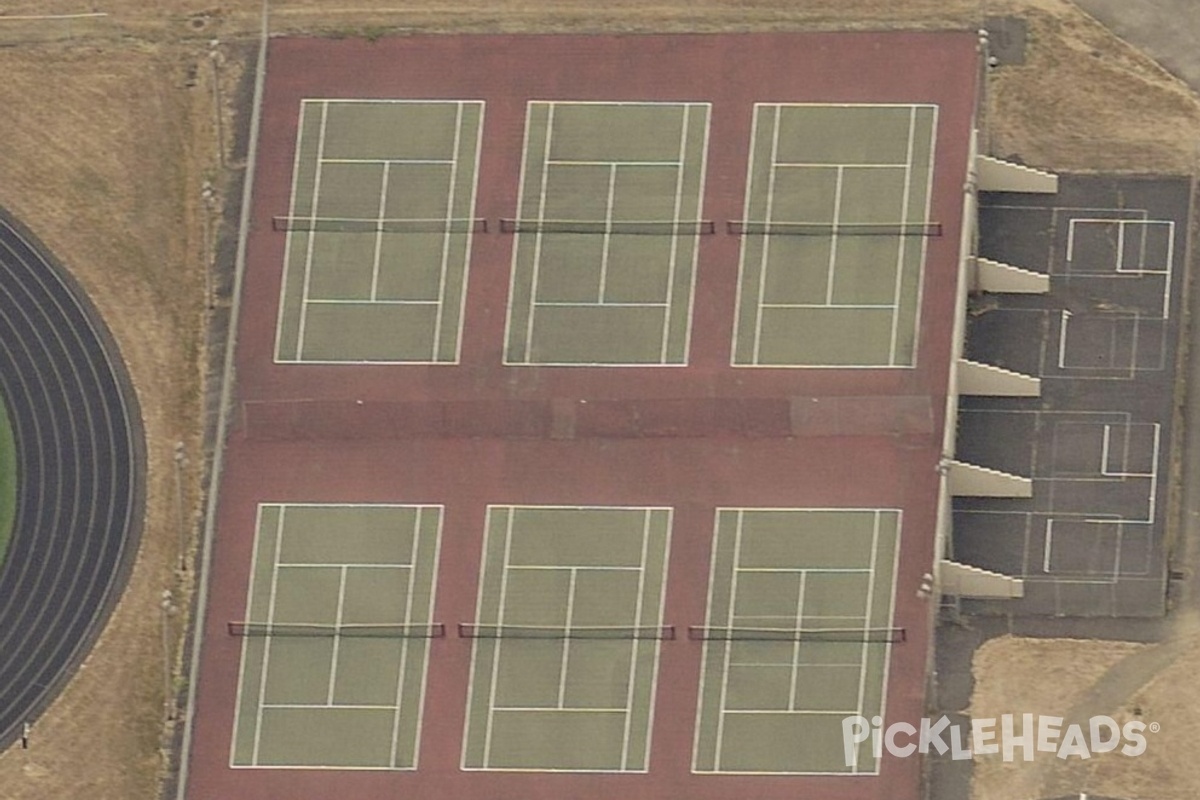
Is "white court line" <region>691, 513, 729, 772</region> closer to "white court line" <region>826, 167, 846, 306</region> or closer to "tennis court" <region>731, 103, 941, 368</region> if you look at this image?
"tennis court" <region>731, 103, 941, 368</region>

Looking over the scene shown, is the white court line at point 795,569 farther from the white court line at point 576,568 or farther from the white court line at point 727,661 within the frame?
the white court line at point 576,568

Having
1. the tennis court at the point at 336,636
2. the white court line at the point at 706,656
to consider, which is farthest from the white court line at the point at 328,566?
the white court line at the point at 706,656

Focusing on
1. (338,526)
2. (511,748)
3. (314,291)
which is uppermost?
(314,291)

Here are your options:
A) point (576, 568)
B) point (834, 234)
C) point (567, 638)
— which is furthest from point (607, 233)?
point (567, 638)

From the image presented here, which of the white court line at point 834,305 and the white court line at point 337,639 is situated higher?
the white court line at point 834,305

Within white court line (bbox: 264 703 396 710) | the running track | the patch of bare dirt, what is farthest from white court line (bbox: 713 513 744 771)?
the running track

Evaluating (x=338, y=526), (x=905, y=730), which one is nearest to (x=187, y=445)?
(x=338, y=526)

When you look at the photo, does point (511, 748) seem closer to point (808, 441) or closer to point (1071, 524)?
point (808, 441)

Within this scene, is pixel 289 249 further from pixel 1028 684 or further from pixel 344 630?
pixel 1028 684
